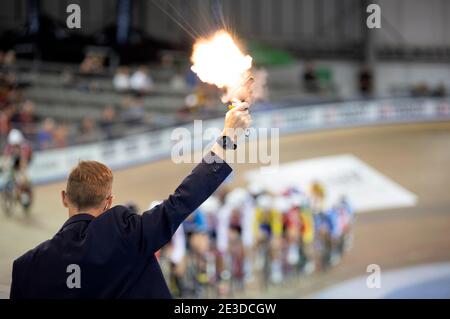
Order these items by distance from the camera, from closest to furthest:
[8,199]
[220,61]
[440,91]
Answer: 1. [220,61]
2. [8,199]
3. [440,91]

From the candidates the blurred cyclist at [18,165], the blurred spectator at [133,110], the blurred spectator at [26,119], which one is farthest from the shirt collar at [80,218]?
the blurred spectator at [133,110]

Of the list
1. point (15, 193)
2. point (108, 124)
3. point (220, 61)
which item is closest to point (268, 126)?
point (108, 124)

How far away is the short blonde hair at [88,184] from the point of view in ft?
5.87

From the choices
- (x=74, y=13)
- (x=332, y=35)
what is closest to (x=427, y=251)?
(x=74, y=13)

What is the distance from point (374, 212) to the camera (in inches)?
439

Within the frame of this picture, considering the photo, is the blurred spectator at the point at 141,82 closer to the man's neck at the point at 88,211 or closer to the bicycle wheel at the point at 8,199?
the bicycle wheel at the point at 8,199

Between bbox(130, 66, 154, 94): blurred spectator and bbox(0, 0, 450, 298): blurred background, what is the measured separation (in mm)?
57

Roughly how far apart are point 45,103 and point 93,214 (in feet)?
36.6

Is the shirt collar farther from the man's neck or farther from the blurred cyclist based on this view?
the blurred cyclist

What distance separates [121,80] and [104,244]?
41.7ft

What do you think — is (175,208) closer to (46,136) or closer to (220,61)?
(220,61)

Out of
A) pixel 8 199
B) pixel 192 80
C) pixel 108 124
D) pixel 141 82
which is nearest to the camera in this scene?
pixel 8 199

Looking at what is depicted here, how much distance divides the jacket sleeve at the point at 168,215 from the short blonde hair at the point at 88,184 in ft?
0.35

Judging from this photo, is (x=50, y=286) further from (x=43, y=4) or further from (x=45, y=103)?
(x=43, y=4)
